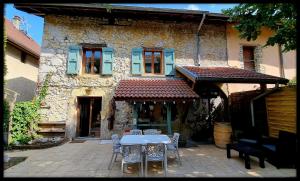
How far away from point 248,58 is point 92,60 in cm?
813

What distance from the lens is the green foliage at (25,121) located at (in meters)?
7.21

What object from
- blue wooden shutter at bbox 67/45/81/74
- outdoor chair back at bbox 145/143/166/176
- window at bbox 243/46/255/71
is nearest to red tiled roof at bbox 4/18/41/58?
blue wooden shutter at bbox 67/45/81/74

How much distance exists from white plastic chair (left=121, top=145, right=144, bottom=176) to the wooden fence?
4.62 metres

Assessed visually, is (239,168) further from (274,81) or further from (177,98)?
(274,81)

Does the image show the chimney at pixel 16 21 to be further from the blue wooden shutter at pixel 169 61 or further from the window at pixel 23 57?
the blue wooden shutter at pixel 169 61

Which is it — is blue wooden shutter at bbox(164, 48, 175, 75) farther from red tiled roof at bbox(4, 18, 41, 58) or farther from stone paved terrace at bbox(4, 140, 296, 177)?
red tiled roof at bbox(4, 18, 41, 58)

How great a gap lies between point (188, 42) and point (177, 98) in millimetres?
3860

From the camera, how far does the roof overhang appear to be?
805 cm

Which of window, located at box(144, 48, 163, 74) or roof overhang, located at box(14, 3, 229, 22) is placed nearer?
roof overhang, located at box(14, 3, 229, 22)

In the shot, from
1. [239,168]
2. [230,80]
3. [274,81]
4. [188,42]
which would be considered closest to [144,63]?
[188,42]

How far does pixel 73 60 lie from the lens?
27.9ft

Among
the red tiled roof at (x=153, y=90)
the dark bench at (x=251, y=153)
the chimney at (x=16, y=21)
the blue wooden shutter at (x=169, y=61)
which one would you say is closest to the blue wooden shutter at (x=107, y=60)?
the red tiled roof at (x=153, y=90)

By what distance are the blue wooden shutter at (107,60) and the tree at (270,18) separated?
5270 mm

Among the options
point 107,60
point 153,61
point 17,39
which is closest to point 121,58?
point 107,60
